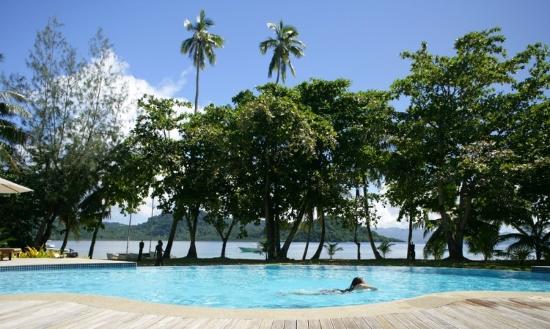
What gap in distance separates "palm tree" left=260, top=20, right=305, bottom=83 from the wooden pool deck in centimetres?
3678

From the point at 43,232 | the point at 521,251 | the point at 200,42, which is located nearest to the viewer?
the point at 521,251

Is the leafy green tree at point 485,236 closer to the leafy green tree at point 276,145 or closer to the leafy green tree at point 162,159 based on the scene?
the leafy green tree at point 276,145

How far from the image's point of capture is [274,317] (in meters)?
6.45

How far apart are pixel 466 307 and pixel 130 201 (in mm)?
30507

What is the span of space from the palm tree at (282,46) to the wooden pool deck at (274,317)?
36.8 m

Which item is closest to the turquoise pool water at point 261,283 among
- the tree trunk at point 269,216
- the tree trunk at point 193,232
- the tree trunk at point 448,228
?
the tree trunk at point 448,228

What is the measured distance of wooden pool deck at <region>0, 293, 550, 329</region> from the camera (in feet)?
19.6

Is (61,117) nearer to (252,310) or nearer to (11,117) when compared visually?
(11,117)

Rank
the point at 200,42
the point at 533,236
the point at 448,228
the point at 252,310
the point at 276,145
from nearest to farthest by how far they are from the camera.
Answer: the point at 252,310 < the point at 448,228 < the point at 276,145 < the point at 533,236 < the point at 200,42

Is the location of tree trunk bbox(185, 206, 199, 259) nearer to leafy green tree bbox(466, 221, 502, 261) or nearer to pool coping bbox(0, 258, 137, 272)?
pool coping bbox(0, 258, 137, 272)

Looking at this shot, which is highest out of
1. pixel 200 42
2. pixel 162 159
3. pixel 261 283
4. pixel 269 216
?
pixel 200 42

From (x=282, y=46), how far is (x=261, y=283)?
1160 inches

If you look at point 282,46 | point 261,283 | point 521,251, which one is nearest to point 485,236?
point 521,251

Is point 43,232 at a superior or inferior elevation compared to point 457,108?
inferior
